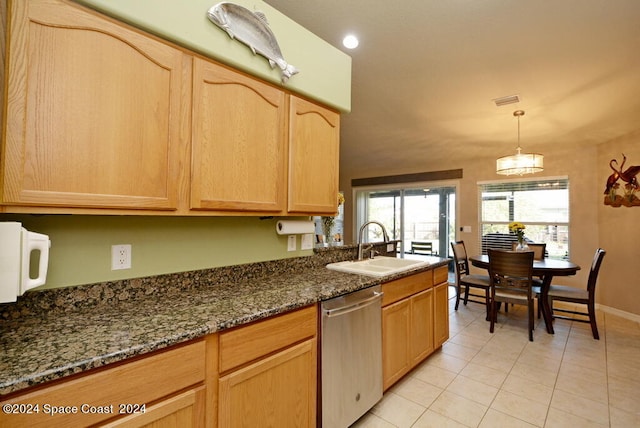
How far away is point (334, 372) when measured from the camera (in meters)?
1.57

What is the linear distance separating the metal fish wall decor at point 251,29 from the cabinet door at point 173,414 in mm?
1592

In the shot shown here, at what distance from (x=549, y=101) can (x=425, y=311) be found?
262 centimetres

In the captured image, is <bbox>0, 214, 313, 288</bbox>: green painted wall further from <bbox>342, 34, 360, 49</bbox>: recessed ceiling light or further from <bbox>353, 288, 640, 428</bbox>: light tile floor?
<bbox>342, 34, 360, 49</bbox>: recessed ceiling light

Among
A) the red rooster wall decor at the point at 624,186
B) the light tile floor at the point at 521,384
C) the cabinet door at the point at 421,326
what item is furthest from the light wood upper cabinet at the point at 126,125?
the red rooster wall decor at the point at 624,186

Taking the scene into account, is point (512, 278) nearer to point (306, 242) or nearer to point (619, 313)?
point (619, 313)

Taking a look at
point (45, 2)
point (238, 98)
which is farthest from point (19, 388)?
point (238, 98)

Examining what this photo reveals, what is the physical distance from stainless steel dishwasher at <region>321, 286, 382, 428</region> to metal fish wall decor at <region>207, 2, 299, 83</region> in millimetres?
1361

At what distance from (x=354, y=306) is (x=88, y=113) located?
152 cm

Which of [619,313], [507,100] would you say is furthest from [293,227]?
[619,313]

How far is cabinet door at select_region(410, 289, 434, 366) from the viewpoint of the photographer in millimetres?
2248

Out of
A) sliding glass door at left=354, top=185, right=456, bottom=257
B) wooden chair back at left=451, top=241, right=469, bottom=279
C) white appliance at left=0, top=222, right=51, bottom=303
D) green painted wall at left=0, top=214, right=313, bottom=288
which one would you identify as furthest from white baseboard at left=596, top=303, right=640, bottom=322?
white appliance at left=0, top=222, right=51, bottom=303

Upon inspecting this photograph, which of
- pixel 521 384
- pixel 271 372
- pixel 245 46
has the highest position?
pixel 245 46

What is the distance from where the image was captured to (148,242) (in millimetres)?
1495

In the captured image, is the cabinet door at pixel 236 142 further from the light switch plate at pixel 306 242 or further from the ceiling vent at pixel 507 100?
the ceiling vent at pixel 507 100
